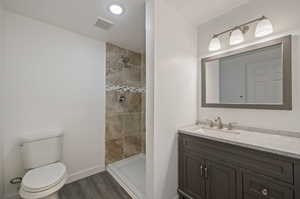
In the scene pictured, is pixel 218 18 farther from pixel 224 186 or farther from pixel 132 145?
pixel 132 145

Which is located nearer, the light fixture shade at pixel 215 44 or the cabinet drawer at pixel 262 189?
the cabinet drawer at pixel 262 189

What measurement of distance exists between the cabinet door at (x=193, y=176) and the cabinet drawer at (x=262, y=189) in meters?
0.37

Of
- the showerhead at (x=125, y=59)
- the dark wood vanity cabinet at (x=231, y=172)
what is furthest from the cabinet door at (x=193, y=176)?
the showerhead at (x=125, y=59)

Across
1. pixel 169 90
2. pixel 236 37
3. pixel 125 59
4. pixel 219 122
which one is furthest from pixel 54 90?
pixel 236 37

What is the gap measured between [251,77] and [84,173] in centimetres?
254

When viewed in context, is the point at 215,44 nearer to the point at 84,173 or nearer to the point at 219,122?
the point at 219,122

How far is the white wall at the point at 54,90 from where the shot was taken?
1.52 metres

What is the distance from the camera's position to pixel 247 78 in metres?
1.47

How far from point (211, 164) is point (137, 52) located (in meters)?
2.32

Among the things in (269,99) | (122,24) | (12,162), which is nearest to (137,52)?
(122,24)

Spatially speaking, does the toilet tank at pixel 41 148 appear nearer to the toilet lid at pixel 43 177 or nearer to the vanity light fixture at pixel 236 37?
the toilet lid at pixel 43 177

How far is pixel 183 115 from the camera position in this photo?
1.68 m

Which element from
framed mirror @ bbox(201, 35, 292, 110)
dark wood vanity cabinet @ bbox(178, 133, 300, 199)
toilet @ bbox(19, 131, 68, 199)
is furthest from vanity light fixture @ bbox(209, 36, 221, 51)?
toilet @ bbox(19, 131, 68, 199)

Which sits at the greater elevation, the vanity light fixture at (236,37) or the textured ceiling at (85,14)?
the textured ceiling at (85,14)
